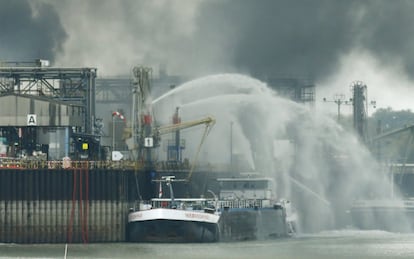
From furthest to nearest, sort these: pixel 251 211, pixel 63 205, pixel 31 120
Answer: pixel 251 211 < pixel 31 120 < pixel 63 205

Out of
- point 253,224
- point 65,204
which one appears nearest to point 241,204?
point 253,224

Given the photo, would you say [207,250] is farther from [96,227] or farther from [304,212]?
[304,212]

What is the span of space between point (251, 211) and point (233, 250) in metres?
21.5

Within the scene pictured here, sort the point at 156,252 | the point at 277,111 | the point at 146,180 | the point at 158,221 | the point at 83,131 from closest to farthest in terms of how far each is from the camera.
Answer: the point at 156,252 < the point at 158,221 < the point at 146,180 < the point at 83,131 < the point at 277,111

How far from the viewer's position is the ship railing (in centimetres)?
16236

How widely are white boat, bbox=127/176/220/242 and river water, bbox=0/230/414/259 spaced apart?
1777 millimetres

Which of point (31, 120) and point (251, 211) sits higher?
point (31, 120)

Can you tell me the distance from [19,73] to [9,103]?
44.0 feet

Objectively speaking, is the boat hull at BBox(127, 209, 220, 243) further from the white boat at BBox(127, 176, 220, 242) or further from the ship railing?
the ship railing

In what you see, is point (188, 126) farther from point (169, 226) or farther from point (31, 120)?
point (169, 226)

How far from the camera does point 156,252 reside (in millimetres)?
139125

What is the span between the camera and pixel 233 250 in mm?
144000

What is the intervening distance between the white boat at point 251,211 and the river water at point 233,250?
2.46m

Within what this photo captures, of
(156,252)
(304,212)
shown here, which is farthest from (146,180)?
(304,212)
